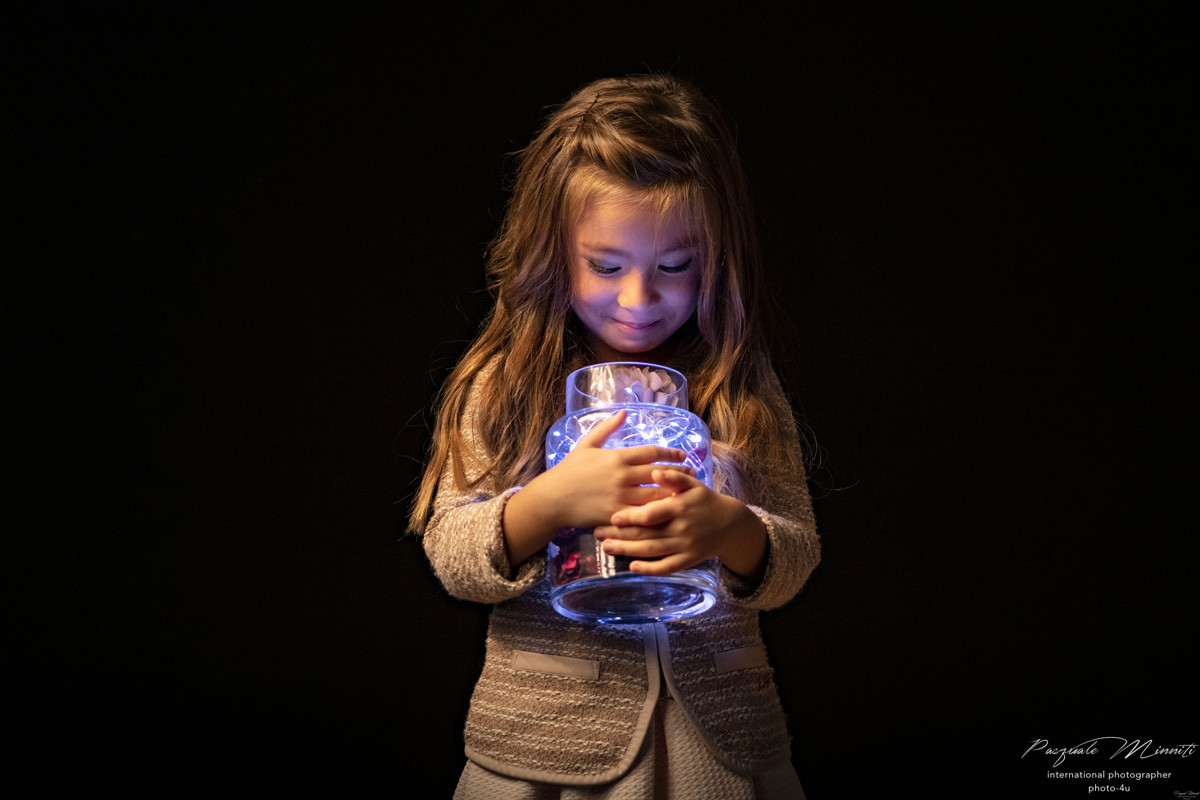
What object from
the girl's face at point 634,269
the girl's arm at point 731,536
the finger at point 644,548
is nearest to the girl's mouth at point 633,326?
the girl's face at point 634,269

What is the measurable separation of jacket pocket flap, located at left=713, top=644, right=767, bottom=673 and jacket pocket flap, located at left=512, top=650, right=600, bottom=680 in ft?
0.35

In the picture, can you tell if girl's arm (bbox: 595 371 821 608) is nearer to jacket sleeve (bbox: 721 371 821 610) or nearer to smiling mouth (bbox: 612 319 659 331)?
jacket sleeve (bbox: 721 371 821 610)

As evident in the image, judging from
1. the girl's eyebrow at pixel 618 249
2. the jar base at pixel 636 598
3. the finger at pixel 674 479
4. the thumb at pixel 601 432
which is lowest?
the jar base at pixel 636 598

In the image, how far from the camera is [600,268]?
939 millimetres

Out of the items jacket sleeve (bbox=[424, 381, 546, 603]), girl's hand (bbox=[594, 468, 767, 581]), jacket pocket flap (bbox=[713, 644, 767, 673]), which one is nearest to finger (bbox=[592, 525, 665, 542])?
girl's hand (bbox=[594, 468, 767, 581])

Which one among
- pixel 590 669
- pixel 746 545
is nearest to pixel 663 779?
pixel 590 669

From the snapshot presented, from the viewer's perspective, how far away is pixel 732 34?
148 cm

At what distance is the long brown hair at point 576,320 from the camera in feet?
3.09

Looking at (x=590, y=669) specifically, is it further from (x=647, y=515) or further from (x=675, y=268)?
(x=675, y=268)

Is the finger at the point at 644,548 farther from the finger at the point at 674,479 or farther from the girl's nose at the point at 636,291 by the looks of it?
the girl's nose at the point at 636,291

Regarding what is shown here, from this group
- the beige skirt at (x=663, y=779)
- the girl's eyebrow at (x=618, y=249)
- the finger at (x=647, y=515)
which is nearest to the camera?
the finger at (x=647, y=515)

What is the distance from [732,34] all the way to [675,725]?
102 centimetres

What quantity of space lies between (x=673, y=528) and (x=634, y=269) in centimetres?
29

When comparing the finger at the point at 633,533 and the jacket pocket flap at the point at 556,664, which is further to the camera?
the jacket pocket flap at the point at 556,664
